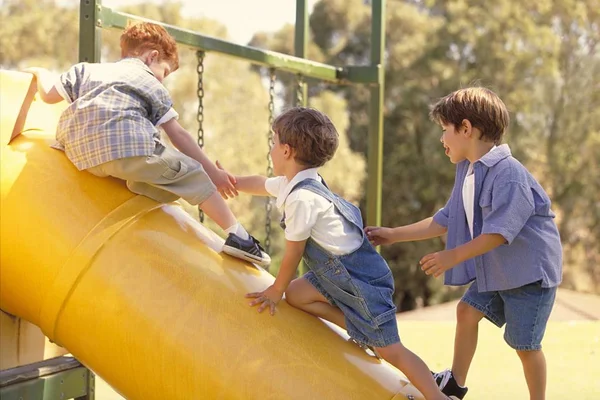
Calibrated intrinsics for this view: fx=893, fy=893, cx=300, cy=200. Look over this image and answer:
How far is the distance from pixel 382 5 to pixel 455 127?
7.58 feet

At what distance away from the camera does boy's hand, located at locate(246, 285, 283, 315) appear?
8.96 feet

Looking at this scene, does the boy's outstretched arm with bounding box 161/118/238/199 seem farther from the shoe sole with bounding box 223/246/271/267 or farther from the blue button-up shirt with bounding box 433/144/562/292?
the blue button-up shirt with bounding box 433/144/562/292

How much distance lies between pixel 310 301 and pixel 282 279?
0.18 m

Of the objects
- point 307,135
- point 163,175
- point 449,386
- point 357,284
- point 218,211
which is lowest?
point 449,386

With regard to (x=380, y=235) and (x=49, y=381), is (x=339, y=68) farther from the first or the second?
(x=49, y=381)

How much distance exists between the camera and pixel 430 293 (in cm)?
1995

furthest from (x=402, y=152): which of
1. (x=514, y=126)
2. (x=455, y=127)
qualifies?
(x=455, y=127)

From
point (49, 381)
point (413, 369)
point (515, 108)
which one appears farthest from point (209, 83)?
point (413, 369)

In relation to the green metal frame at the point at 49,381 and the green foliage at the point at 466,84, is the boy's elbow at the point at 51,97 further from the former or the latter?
the green foliage at the point at 466,84

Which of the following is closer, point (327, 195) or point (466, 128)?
point (327, 195)

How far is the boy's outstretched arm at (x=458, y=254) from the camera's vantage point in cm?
284

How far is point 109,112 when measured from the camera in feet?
9.18

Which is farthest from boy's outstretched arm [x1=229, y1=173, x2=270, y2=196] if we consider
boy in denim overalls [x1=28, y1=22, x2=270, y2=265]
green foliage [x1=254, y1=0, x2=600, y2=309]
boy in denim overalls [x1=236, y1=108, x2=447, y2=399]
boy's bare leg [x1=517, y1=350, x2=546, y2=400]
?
green foliage [x1=254, y1=0, x2=600, y2=309]

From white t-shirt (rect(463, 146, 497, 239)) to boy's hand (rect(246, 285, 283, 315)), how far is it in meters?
0.80
